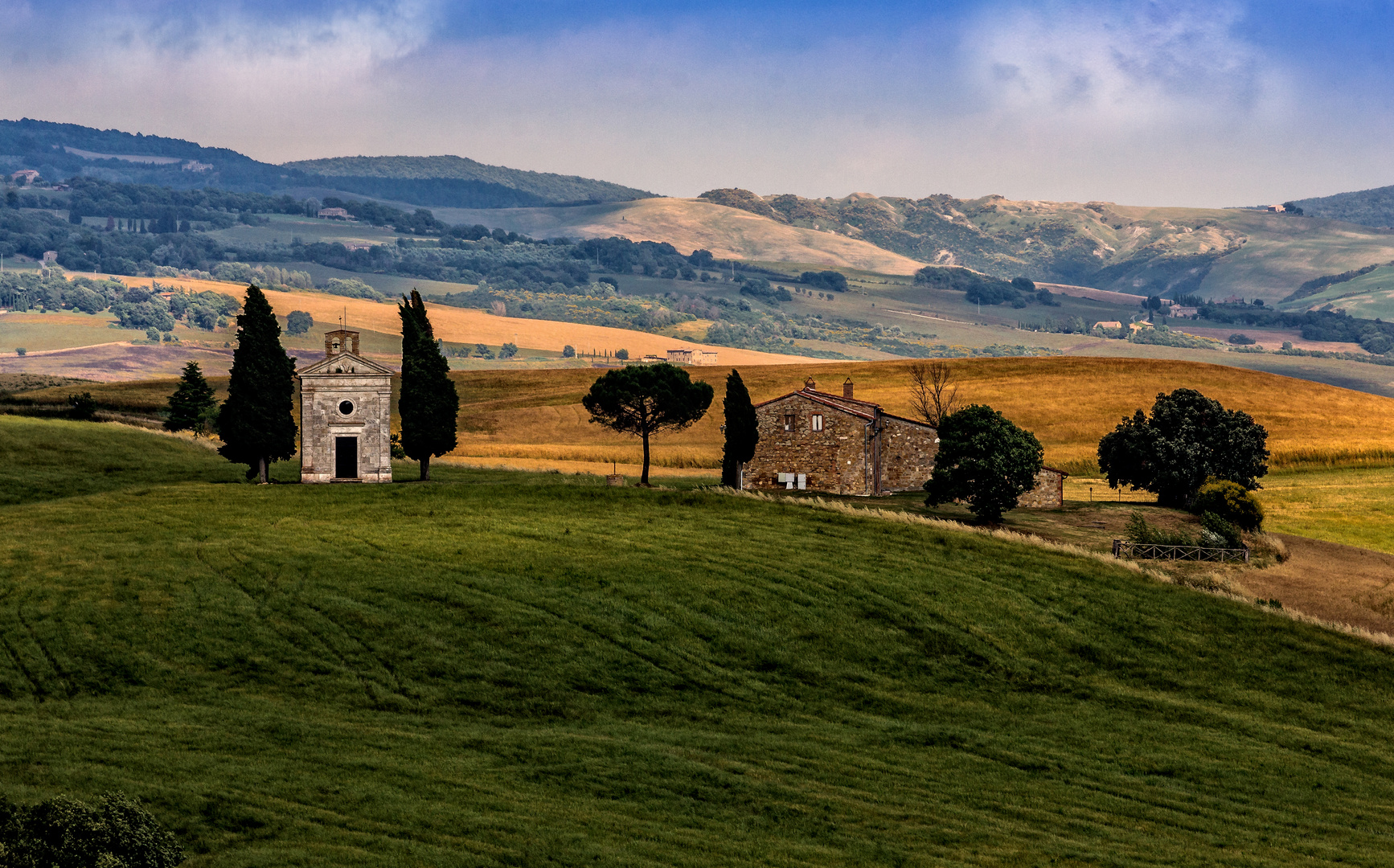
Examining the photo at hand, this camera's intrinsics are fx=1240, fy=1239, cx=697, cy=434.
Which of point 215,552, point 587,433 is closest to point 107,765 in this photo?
point 215,552

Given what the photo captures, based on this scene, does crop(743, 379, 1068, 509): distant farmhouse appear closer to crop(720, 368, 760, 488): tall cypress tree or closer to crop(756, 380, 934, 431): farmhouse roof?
crop(756, 380, 934, 431): farmhouse roof

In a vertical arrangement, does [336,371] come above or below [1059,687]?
above

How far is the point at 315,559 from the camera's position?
52531 millimetres

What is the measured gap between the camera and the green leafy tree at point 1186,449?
83.4 m

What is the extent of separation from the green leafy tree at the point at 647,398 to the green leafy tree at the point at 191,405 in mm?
38131

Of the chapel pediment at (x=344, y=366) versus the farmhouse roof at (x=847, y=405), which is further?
the farmhouse roof at (x=847, y=405)

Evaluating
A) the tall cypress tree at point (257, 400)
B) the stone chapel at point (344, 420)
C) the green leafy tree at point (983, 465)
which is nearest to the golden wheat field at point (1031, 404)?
the green leafy tree at point (983, 465)

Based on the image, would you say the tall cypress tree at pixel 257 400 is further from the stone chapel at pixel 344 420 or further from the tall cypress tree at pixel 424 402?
the tall cypress tree at pixel 424 402

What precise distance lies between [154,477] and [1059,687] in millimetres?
55800

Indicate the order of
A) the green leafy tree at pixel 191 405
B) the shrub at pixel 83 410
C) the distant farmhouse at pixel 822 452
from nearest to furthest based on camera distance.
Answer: the distant farmhouse at pixel 822 452, the green leafy tree at pixel 191 405, the shrub at pixel 83 410

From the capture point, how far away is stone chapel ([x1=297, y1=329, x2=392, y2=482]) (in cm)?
7219

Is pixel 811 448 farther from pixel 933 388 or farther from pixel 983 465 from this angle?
pixel 933 388

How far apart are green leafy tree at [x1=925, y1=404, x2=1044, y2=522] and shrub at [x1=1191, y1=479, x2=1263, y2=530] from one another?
486 inches

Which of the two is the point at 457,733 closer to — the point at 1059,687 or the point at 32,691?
the point at 32,691
